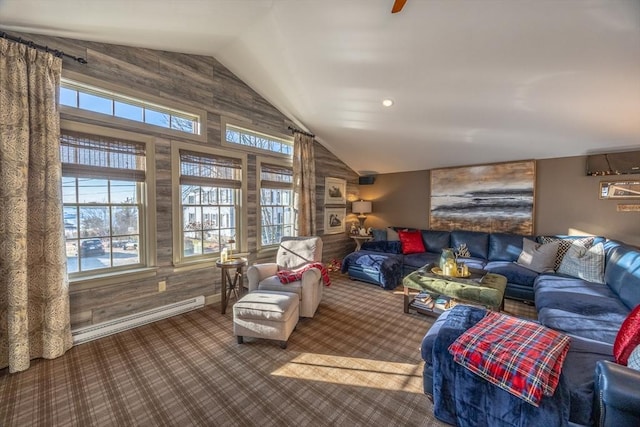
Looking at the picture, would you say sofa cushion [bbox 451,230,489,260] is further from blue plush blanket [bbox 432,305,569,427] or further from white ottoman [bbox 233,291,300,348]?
white ottoman [bbox 233,291,300,348]

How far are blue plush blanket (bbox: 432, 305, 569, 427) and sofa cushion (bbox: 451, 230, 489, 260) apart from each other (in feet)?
10.2

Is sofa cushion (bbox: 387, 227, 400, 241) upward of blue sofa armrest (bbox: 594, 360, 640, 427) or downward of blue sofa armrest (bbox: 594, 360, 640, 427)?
upward

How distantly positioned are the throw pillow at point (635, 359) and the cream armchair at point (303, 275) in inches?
92.0

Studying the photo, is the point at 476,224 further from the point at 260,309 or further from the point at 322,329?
the point at 260,309

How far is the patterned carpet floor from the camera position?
1.67 metres

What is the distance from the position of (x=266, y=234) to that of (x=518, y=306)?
378cm

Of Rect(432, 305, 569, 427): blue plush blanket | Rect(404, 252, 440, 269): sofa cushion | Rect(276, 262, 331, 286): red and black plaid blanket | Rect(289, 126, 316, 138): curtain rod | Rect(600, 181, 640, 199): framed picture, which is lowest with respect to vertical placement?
Rect(432, 305, 569, 427): blue plush blanket

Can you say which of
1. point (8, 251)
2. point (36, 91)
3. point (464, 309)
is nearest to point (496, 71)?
point (464, 309)

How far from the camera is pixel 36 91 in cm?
221

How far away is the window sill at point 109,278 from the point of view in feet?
8.26

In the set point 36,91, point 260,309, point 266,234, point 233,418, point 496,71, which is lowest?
point 233,418

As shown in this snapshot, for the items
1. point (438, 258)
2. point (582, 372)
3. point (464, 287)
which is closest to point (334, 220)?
point (438, 258)

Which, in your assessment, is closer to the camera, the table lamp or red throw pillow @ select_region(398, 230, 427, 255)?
red throw pillow @ select_region(398, 230, 427, 255)

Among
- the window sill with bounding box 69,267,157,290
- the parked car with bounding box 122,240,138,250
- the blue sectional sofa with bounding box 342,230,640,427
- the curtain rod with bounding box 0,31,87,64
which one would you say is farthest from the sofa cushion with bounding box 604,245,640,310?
the curtain rod with bounding box 0,31,87,64
